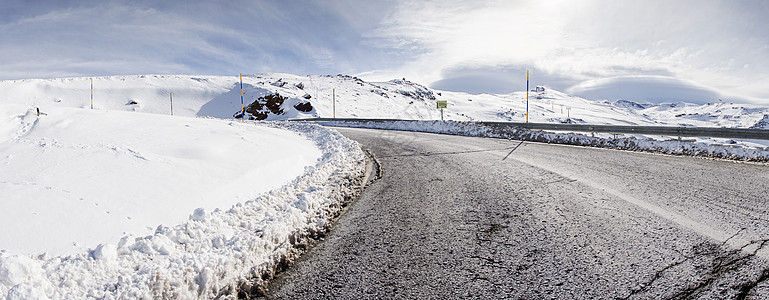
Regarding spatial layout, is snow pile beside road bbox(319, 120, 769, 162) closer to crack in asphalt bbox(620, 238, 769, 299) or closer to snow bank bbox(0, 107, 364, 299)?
crack in asphalt bbox(620, 238, 769, 299)

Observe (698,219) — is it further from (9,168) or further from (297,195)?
(9,168)

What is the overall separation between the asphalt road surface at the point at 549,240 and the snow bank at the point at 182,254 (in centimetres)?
28

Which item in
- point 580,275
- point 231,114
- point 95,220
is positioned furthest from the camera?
point 231,114

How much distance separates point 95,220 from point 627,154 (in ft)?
33.0

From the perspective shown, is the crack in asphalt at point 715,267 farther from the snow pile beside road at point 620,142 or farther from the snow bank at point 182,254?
the snow pile beside road at point 620,142

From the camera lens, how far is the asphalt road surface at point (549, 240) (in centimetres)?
244

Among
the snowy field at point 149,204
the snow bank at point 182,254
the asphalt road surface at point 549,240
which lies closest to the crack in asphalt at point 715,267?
the asphalt road surface at point 549,240

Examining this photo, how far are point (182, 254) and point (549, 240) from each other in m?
3.09

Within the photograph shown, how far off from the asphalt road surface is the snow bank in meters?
0.28

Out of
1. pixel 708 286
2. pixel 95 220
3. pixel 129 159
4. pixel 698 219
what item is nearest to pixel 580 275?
pixel 708 286

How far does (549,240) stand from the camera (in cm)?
325

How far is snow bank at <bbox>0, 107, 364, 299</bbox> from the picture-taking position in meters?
2.10

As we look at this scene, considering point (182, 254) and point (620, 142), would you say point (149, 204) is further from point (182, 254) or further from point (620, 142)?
point (620, 142)

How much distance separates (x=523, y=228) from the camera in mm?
3594
